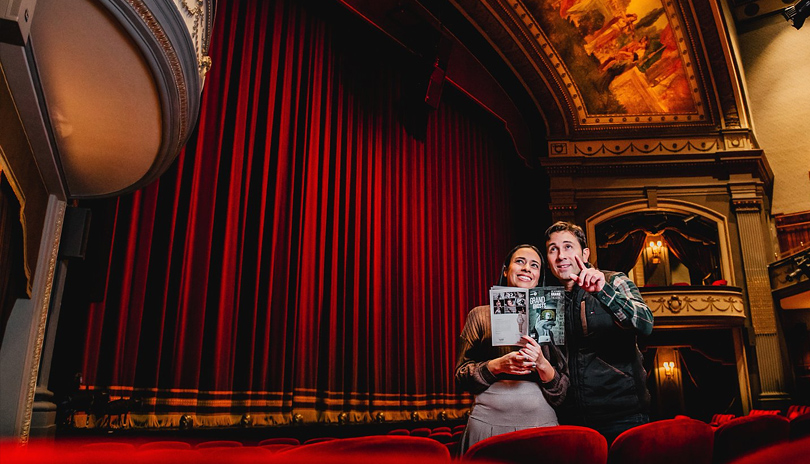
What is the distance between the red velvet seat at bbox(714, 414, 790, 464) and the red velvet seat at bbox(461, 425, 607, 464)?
606mm

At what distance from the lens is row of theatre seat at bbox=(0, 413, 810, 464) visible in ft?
1.73

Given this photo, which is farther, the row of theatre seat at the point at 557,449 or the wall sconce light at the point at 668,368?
the wall sconce light at the point at 668,368

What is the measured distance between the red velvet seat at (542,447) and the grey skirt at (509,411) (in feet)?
1.88

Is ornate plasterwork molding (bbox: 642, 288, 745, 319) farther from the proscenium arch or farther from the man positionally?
the man

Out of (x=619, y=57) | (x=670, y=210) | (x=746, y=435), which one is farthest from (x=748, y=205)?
(x=746, y=435)

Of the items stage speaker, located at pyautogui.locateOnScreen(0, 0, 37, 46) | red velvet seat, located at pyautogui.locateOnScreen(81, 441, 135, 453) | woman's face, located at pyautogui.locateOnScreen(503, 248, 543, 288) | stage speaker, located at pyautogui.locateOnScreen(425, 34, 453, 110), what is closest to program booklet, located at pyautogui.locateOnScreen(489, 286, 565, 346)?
woman's face, located at pyautogui.locateOnScreen(503, 248, 543, 288)

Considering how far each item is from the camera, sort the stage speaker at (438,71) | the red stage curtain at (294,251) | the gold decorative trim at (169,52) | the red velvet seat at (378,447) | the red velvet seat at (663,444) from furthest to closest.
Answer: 1. the stage speaker at (438,71)
2. the red stage curtain at (294,251)
3. the gold decorative trim at (169,52)
4. the red velvet seat at (663,444)
5. the red velvet seat at (378,447)

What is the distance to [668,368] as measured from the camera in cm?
1216

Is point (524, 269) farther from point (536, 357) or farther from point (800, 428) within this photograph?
point (800, 428)

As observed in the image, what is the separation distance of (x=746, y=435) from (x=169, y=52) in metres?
2.77

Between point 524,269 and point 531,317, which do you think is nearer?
point 531,317

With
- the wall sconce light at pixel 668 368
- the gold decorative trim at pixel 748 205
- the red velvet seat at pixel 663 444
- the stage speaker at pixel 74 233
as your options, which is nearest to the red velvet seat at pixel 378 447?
the red velvet seat at pixel 663 444

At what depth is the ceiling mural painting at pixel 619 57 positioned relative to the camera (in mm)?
9281

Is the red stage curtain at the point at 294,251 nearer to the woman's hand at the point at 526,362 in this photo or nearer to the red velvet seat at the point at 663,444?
the woman's hand at the point at 526,362
